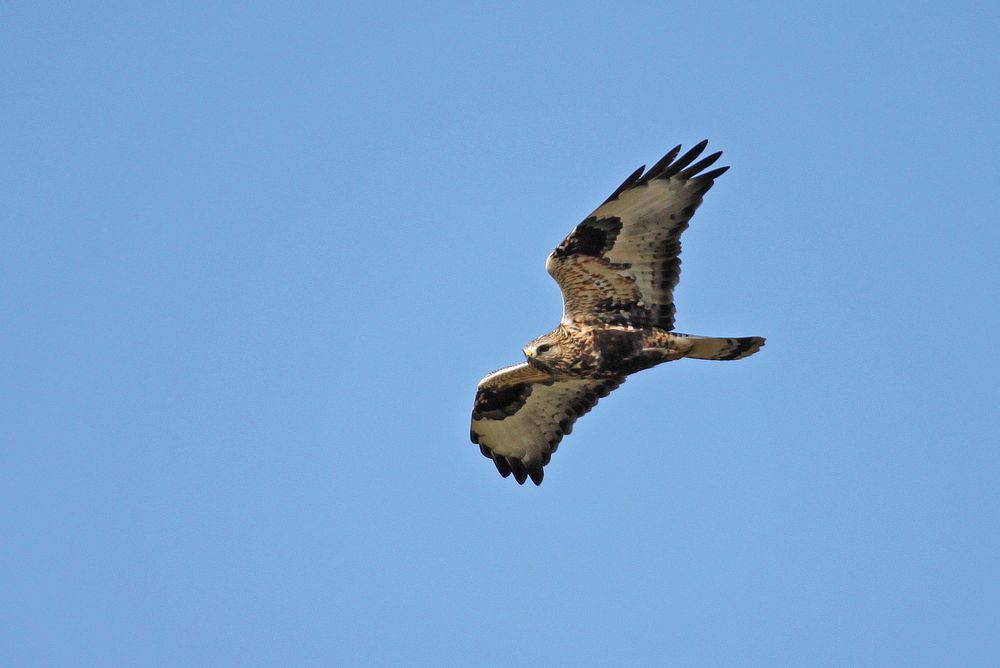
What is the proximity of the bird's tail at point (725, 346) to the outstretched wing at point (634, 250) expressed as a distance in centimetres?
39

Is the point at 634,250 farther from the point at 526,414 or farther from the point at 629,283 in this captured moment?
the point at 526,414

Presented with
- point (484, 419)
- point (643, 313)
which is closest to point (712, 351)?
point (643, 313)

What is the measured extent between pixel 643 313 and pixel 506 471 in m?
2.92

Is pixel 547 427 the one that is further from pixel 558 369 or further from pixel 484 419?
pixel 558 369

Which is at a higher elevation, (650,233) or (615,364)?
(650,233)

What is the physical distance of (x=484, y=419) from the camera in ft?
53.8

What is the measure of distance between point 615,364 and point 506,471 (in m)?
2.58

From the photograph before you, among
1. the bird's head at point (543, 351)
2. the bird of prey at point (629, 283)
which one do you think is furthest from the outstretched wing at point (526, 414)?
the bird's head at point (543, 351)

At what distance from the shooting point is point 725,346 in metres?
14.2

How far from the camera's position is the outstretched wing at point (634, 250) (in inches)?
551

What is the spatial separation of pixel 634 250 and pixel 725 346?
4.13 feet

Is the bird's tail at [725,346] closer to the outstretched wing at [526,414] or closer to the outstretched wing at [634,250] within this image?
the outstretched wing at [634,250]

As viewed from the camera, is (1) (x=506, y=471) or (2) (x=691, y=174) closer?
(2) (x=691, y=174)

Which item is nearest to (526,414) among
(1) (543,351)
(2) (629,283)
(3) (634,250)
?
(1) (543,351)
